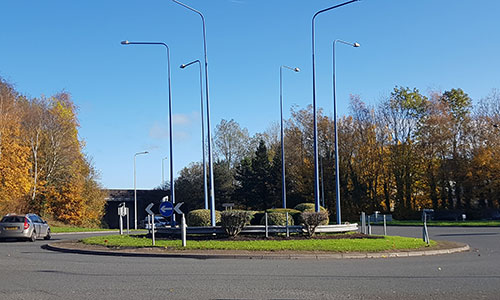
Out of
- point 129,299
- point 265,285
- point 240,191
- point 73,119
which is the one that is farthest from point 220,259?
point 240,191

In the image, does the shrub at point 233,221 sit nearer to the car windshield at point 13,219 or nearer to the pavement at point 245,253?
the pavement at point 245,253

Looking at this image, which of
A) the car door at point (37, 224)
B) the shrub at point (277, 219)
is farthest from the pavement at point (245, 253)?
the car door at point (37, 224)

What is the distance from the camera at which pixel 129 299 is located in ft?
30.6

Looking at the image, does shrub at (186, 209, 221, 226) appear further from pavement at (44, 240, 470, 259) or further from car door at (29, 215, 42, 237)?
car door at (29, 215, 42, 237)

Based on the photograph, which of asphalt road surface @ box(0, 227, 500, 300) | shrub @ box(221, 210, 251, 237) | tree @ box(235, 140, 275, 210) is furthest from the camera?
tree @ box(235, 140, 275, 210)

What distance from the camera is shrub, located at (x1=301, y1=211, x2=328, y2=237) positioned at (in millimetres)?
22109

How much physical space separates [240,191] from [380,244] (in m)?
49.7

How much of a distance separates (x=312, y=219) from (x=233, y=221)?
10.4 ft

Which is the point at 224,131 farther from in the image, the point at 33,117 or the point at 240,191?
the point at 33,117

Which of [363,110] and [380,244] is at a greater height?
[363,110]

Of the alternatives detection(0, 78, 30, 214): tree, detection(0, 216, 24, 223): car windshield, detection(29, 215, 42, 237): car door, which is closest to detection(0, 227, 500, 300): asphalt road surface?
detection(0, 216, 24, 223): car windshield

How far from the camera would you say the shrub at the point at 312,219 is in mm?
22109

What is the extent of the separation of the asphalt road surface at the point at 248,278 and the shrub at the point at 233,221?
17.1 ft

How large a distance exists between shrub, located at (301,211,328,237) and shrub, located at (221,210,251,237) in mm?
2370
